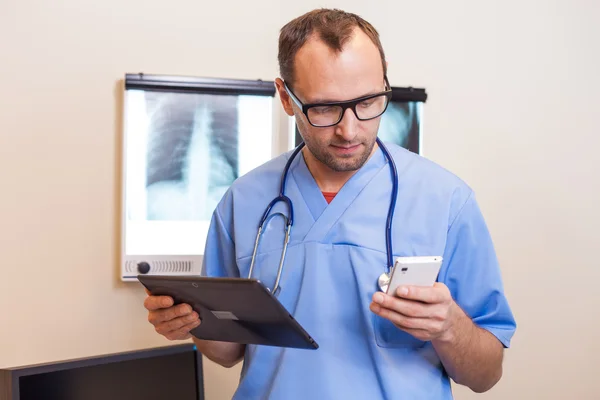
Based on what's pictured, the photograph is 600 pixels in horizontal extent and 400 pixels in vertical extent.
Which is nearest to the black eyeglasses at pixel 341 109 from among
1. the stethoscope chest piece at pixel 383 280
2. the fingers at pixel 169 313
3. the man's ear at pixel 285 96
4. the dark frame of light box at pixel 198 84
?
the man's ear at pixel 285 96

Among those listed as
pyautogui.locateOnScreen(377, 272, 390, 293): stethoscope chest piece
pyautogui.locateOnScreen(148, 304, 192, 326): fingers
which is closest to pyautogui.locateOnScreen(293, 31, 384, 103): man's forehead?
pyautogui.locateOnScreen(377, 272, 390, 293): stethoscope chest piece

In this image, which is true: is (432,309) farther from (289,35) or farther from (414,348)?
(289,35)

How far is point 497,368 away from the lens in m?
1.24

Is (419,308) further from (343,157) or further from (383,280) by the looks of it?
(343,157)

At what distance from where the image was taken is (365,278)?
1.21 metres

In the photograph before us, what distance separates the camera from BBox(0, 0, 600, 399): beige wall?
191 centimetres

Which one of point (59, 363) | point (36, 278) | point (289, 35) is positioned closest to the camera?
point (289, 35)

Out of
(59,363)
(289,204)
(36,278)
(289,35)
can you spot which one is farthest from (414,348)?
(36,278)

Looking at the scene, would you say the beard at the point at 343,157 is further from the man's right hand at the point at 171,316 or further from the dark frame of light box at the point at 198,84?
the dark frame of light box at the point at 198,84

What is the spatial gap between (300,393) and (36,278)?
985 mm

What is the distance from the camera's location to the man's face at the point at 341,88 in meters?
1.19

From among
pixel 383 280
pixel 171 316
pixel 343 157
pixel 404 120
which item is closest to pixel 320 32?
pixel 343 157

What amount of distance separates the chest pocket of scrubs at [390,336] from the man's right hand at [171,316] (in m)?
0.29

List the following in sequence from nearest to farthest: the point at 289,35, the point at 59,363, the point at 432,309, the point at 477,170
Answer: the point at 432,309
the point at 289,35
the point at 59,363
the point at 477,170
